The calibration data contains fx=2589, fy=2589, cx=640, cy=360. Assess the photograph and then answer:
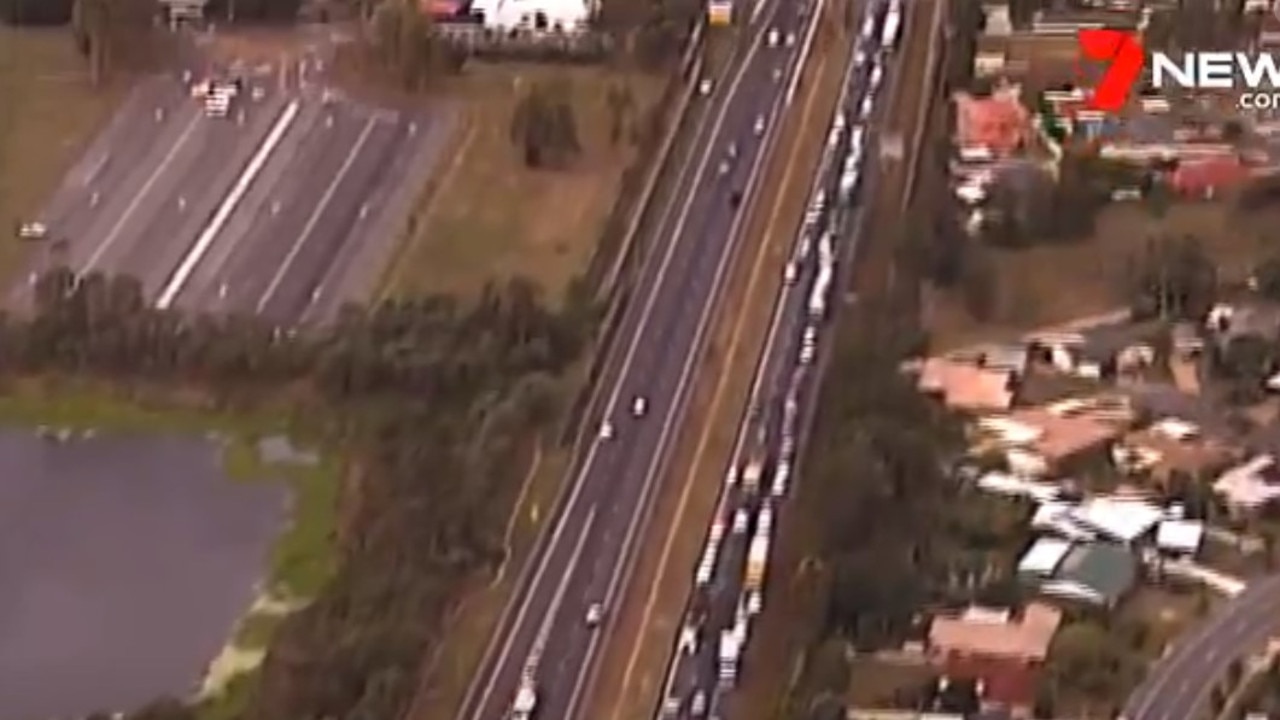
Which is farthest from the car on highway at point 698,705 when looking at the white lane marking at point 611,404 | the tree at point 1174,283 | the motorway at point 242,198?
the tree at point 1174,283

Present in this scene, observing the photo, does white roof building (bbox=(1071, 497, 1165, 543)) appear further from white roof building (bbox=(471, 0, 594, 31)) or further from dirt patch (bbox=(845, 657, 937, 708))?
white roof building (bbox=(471, 0, 594, 31))

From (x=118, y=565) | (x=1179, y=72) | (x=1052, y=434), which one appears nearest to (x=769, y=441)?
(x=1052, y=434)

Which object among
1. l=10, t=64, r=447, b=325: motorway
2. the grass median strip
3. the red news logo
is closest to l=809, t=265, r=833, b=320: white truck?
the grass median strip

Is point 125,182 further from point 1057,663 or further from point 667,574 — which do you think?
point 1057,663

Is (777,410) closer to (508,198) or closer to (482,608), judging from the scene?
(482,608)

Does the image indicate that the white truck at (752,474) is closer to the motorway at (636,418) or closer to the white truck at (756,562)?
the motorway at (636,418)

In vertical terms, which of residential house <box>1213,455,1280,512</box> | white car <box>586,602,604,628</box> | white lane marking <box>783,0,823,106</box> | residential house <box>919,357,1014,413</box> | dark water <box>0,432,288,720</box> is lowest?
dark water <box>0,432,288,720</box>

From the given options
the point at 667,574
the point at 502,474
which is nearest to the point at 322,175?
the point at 502,474
